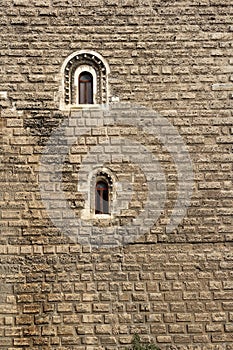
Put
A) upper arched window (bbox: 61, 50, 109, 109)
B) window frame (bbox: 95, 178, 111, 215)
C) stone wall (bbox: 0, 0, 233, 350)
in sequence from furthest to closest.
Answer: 1. upper arched window (bbox: 61, 50, 109, 109)
2. window frame (bbox: 95, 178, 111, 215)
3. stone wall (bbox: 0, 0, 233, 350)

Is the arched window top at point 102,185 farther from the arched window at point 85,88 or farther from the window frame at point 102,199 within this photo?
the arched window at point 85,88

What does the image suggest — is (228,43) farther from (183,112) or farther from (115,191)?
(115,191)

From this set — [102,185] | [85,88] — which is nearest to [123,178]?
[102,185]

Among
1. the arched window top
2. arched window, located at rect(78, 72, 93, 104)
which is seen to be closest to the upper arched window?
arched window, located at rect(78, 72, 93, 104)

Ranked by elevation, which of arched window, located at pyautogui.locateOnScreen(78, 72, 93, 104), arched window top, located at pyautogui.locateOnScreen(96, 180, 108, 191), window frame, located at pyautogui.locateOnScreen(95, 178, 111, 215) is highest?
arched window, located at pyautogui.locateOnScreen(78, 72, 93, 104)

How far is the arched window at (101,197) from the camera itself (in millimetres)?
6914

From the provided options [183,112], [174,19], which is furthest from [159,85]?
[174,19]

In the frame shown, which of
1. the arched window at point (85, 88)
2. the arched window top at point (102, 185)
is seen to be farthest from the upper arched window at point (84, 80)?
the arched window top at point (102, 185)

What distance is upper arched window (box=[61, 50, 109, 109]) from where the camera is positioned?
707 centimetres

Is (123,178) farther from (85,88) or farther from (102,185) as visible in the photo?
(85,88)

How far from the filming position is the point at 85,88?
716 centimetres

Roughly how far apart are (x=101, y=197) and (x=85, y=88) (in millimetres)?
1448

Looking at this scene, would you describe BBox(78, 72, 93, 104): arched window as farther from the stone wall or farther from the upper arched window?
the stone wall

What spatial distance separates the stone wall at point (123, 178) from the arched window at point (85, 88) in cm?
23
